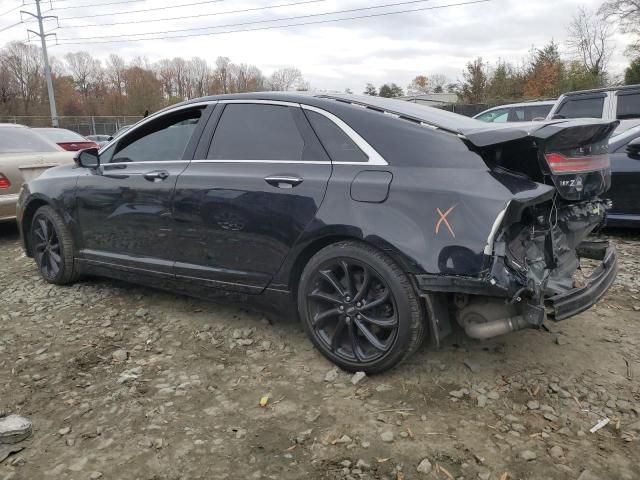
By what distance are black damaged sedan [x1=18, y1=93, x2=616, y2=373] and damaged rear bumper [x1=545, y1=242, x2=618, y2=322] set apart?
0.4 inches

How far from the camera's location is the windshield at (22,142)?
273 inches

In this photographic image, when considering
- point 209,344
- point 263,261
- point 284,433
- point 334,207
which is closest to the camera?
point 284,433

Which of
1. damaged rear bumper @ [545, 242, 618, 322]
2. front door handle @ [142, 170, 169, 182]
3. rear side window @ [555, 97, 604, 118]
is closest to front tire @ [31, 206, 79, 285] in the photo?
front door handle @ [142, 170, 169, 182]

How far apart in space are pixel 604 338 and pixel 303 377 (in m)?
1.92

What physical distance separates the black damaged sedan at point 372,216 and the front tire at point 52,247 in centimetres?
96

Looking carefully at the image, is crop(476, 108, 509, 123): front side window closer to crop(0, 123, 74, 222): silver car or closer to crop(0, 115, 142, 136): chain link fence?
crop(0, 123, 74, 222): silver car

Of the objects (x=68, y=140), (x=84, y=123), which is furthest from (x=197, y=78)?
(x=68, y=140)

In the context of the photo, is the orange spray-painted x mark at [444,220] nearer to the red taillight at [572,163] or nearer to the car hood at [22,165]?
the red taillight at [572,163]

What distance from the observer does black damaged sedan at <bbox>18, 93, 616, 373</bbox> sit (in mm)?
2648

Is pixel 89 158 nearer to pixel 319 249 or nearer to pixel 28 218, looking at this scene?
pixel 28 218

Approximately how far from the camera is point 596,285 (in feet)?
9.75

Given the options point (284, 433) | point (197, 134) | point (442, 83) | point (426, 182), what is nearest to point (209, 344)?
point (284, 433)

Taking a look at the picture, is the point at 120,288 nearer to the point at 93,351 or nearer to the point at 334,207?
the point at 93,351

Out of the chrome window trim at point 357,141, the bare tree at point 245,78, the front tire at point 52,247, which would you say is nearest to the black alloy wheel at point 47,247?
the front tire at point 52,247
